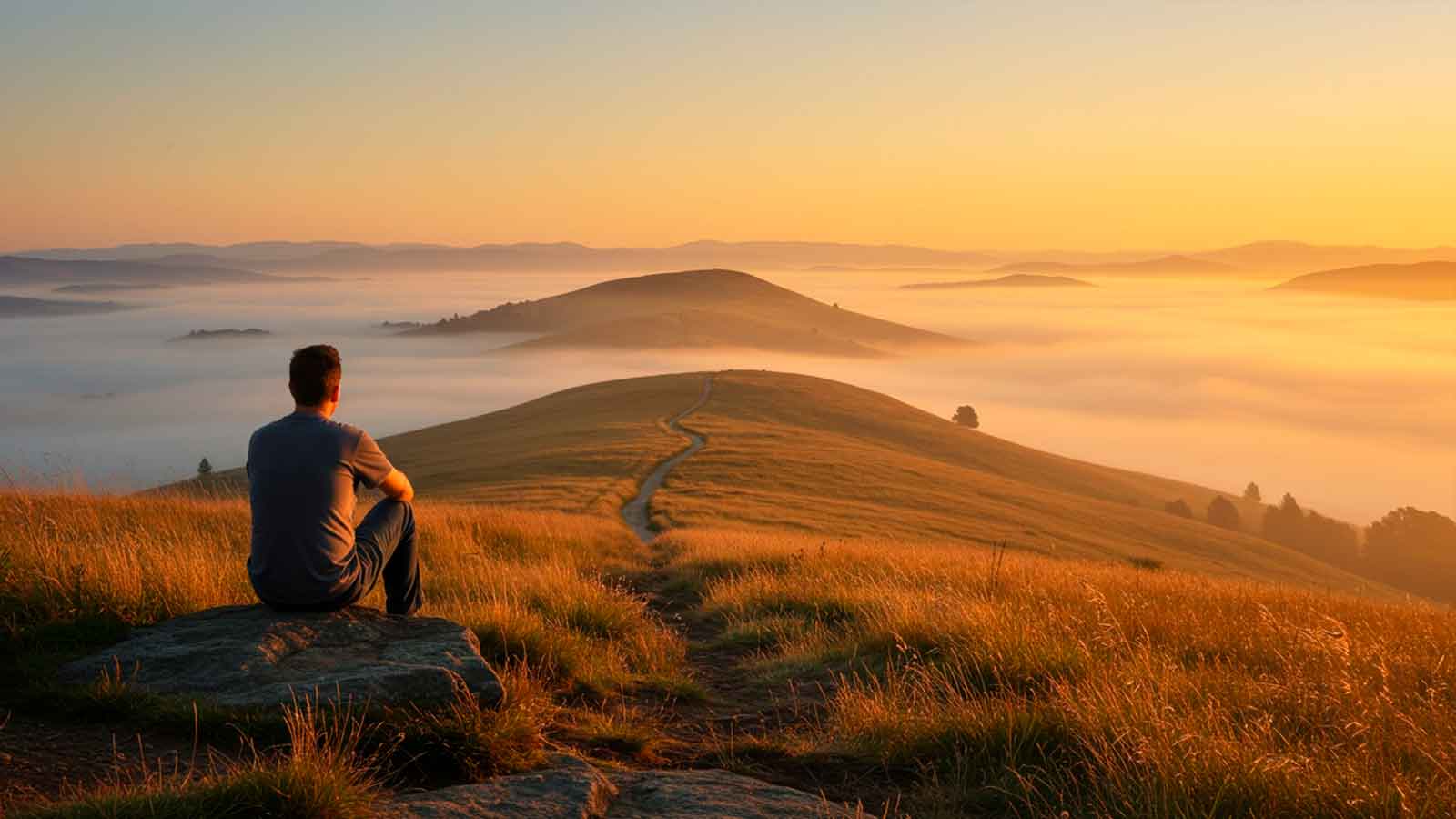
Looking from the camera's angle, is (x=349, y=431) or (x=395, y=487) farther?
(x=395, y=487)

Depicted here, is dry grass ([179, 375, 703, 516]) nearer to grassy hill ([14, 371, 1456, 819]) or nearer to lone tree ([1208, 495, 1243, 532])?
grassy hill ([14, 371, 1456, 819])

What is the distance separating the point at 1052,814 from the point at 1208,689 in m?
2.82

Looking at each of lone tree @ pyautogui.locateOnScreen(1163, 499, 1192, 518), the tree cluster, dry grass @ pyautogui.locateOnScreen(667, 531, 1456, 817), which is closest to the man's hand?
dry grass @ pyautogui.locateOnScreen(667, 531, 1456, 817)

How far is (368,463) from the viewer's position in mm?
7000

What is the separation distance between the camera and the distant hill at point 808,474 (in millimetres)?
41566

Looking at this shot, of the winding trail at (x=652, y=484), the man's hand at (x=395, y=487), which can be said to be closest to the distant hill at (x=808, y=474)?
the winding trail at (x=652, y=484)

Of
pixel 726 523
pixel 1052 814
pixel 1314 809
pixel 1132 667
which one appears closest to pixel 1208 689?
pixel 1132 667

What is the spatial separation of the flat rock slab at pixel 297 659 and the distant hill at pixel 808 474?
1901 centimetres

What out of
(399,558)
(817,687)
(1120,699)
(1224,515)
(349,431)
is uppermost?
(349,431)

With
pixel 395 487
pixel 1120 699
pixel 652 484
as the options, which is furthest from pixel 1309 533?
pixel 395 487

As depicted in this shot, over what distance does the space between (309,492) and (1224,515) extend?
119 meters

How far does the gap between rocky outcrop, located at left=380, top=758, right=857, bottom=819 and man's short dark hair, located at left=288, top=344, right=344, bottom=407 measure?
3.14m

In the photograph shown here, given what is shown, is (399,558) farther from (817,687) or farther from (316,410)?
(817,687)

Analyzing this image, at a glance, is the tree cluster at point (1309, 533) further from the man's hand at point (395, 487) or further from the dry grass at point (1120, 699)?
the man's hand at point (395, 487)
